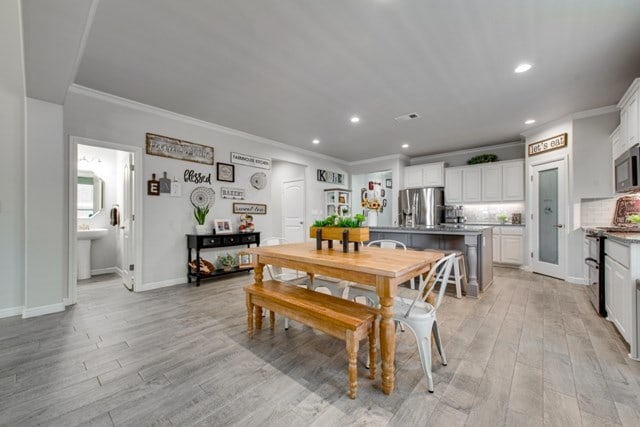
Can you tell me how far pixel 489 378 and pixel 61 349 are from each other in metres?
3.26

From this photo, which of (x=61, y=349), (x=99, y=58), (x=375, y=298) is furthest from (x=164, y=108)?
(x=375, y=298)

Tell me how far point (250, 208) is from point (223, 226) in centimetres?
68

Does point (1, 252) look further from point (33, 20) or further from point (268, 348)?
point (268, 348)

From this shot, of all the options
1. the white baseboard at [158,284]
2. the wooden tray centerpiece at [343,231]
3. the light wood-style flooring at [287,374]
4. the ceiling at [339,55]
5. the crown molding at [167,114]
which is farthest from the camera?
the white baseboard at [158,284]

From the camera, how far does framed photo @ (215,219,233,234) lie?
4.43m

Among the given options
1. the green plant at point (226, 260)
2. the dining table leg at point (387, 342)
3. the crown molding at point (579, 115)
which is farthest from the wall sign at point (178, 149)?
the crown molding at point (579, 115)

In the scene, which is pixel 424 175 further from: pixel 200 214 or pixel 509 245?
pixel 200 214

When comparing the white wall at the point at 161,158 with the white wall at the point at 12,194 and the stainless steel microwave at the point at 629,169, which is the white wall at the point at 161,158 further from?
the stainless steel microwave at the point at 629,169

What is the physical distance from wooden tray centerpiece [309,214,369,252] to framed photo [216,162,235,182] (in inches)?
109

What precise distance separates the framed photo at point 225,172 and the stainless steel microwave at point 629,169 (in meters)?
5.25

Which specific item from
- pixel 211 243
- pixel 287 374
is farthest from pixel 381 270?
pixel 211 243

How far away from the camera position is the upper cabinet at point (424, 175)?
6.38 meters

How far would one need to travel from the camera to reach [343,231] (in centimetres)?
229

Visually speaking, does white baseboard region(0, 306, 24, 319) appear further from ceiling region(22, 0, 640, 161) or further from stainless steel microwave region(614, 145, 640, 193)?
stainless steel microwave region(614, 145, 640, 193)
